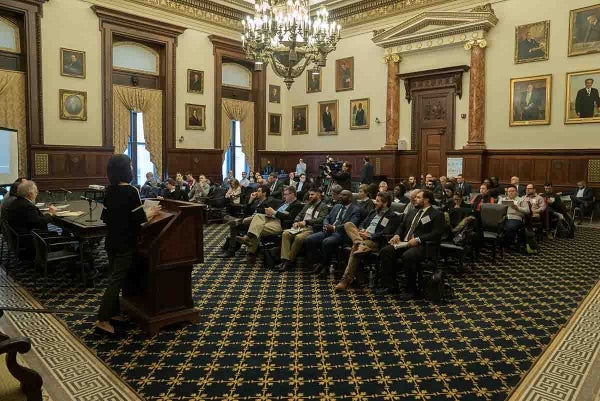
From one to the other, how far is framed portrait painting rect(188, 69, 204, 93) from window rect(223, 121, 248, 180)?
210 centimetres

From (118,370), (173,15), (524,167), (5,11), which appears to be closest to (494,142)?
(524,167)

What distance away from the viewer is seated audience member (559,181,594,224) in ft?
36.4

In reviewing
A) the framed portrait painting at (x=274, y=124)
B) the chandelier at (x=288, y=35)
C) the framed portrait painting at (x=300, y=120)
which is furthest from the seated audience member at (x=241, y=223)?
the framed portrait painting at (x=274, y=124)

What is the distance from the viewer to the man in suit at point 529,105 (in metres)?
12.4

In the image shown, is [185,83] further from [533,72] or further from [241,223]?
[533,72]

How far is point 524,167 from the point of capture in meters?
12.7

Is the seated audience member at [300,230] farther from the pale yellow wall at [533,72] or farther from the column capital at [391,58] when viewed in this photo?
the column capital at [391,58]

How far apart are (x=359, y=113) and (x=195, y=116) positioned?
584cm

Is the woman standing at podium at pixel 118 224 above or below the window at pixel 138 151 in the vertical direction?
below

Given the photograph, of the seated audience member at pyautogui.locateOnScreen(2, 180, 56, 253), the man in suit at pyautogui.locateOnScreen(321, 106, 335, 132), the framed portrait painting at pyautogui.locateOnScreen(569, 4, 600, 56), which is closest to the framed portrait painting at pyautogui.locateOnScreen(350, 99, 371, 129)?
the man in suit at pyautogui.locateOnScreen(321, 106, 335, 132)

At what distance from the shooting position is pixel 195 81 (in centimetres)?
1585

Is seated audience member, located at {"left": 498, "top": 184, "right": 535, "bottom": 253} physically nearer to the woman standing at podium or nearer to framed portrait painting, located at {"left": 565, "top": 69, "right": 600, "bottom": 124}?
framed portrait painting, located at {"left": 565, "top": 69, "right": 600, "bottom": 124}

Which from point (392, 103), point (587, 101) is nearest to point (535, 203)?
point (587, 101)

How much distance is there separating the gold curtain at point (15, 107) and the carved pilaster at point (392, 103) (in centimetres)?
1093
